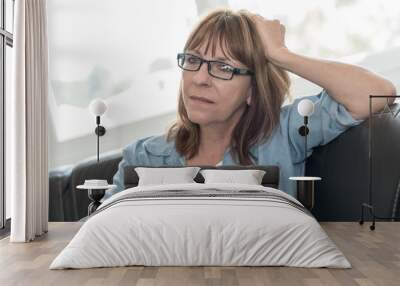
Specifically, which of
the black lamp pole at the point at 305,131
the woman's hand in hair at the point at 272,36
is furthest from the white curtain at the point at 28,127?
the black lamp pole at the point at 305,131

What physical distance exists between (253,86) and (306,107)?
2.10 ft

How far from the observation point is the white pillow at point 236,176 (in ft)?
21.1

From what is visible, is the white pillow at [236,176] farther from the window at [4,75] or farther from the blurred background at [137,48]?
the window at [4,75]

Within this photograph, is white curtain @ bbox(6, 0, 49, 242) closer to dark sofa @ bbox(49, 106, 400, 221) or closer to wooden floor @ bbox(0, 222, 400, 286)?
wooden floor @ bbox(0, 222, 400, 286)

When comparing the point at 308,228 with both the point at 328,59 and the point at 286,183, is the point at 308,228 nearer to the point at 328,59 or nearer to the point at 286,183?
the point at 286,183

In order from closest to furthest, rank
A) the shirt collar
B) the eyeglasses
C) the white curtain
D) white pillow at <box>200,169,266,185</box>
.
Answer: the white curtain → white pillow at <box>200,169,266,185</box> → the eyeglasses → the shirt collar

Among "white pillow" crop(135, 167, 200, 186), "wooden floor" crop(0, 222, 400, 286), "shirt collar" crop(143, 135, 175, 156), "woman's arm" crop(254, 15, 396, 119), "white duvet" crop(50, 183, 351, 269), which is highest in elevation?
"woman's arm" crop(254, 15, 396, 119)

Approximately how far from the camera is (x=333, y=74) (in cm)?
698

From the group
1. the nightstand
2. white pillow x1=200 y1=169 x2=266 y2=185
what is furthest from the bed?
the nightstand

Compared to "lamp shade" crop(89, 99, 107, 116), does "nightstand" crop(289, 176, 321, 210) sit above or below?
below

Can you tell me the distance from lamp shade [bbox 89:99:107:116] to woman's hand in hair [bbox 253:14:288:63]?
1933mm

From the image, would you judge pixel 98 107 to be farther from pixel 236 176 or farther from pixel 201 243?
pixel 201 243

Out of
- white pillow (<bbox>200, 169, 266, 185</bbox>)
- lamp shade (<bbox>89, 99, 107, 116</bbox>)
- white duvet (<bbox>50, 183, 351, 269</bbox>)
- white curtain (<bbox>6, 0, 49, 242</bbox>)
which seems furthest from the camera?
lamp shade (<bbox>89, 99, 107, 116</bbox>)

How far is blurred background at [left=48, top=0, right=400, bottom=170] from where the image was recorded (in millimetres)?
7113
